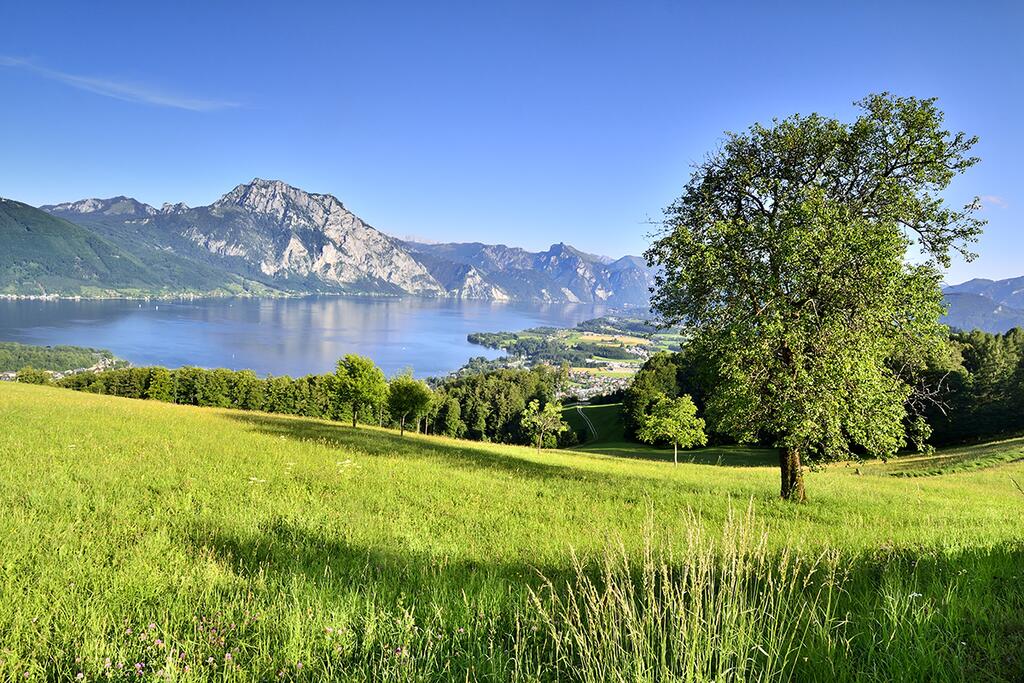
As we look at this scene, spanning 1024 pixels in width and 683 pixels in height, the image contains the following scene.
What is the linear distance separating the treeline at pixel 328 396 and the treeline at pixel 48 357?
305ft

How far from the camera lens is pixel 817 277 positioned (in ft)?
37.4

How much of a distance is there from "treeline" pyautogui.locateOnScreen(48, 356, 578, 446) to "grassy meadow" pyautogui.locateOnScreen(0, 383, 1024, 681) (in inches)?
1651

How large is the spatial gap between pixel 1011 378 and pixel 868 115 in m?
58.8

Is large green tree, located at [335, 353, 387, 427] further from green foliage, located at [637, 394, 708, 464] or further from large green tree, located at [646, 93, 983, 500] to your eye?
large green tree, located at [646, 93, 983, 500]

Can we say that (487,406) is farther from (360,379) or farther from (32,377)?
(32,377)

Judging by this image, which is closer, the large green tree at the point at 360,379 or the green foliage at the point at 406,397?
the large green tree at the point at 360,379

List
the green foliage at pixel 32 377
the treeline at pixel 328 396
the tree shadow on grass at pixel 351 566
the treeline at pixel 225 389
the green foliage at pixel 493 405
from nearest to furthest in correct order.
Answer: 1. the tree shadow on grass at pixel 351 566
2. the green foliage at pixel 32 377
3. the treeline at pixel 328 396
4. the treeline at pixel 225 389
5. the green foliage at pixel 493 405

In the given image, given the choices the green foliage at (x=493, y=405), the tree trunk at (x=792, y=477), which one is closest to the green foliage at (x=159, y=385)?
the green foliage at (x=493, y=405)

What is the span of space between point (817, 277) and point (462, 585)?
1109 centimetres

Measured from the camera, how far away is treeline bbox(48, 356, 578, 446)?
81.3 m

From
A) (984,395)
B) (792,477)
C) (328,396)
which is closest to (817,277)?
(792,477)

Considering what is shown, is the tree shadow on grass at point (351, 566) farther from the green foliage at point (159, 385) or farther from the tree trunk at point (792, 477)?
the green foliage at point (159, 385)

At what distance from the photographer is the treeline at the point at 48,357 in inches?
6063

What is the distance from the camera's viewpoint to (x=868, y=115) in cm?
1270
